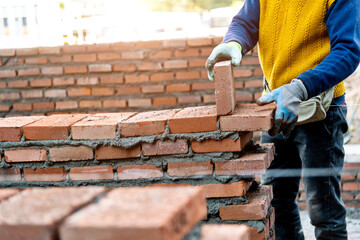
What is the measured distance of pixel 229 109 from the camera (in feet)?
5.90

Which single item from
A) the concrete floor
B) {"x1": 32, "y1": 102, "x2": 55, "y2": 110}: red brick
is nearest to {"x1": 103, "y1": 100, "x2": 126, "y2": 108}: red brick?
{"x1": 32, "y1": 102, "x2": 55, "y2": 110}: red brick

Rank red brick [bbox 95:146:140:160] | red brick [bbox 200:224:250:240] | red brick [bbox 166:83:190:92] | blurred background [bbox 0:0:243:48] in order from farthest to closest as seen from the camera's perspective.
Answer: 1. blurred background [bbox 0:0:243:48]
2. red brick [bbox 166:83:190:92]
3. red brick [bbox 95:146:140:160]
4. red brick [bbox 200:224:250:240]

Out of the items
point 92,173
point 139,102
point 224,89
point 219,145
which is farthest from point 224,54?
point 139,102

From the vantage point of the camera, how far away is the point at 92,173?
1.93 m

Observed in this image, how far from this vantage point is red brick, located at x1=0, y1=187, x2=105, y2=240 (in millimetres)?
738

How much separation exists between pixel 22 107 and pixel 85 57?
2.68 ft

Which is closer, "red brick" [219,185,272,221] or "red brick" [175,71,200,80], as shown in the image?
"red brick" [219,185,272,221]

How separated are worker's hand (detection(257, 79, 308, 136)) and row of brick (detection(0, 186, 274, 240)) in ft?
3.69

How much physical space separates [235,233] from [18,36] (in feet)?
23.2

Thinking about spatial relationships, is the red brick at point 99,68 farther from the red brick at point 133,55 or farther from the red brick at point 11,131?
the red brick at point 11,131

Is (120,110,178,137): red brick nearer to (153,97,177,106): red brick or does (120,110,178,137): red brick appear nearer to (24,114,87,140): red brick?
(24,114,87,140): red brick

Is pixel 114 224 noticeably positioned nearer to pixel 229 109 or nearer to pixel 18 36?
pixel 229 109

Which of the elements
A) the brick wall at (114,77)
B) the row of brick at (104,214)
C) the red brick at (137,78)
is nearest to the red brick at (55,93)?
the brick wall at (114,77)

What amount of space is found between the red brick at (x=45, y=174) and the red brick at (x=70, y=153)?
60 millimetres
